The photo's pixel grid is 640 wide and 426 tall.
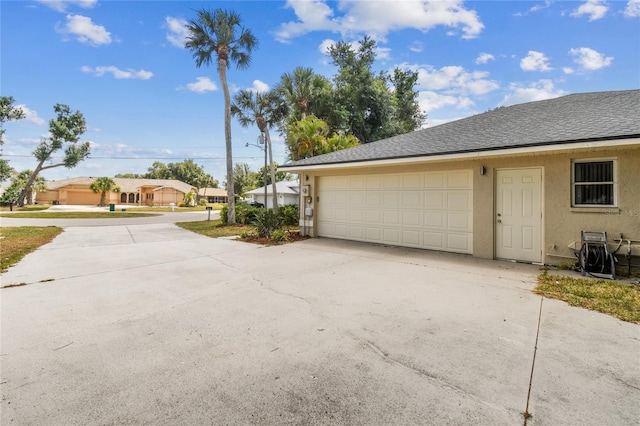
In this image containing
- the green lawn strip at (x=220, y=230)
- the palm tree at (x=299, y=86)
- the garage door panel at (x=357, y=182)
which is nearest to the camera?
the garage door panel at (x=357, y=182)

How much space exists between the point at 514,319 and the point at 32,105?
5013 centimetres

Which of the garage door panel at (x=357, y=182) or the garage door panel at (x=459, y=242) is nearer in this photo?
the garage door panel at (x=459, y=242)

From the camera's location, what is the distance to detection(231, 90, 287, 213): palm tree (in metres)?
19.9

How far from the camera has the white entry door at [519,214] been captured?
6773mm

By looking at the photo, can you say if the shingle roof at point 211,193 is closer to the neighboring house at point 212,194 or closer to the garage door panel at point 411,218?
the neighboring house at point 212,194

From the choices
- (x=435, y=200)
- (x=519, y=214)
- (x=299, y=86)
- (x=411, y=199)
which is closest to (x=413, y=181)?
(x=411, y=199)

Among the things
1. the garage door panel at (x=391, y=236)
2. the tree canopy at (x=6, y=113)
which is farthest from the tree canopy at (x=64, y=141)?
the garage door panel at (x=391, y=236)

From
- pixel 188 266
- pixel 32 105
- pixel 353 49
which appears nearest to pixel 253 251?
pixel 188 266

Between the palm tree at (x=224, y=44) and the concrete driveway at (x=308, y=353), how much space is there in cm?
1268

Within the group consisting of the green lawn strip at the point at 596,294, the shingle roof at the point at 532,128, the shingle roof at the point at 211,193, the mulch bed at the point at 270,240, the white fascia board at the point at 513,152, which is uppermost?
the shingle roof at the point at 211,193

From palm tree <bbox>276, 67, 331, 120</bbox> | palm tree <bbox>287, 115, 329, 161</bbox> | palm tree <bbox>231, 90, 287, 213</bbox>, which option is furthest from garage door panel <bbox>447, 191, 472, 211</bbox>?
palm tree <bbox>276, 67, 331, 120</bbox>

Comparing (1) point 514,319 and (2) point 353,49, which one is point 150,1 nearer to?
(1) point 514,319

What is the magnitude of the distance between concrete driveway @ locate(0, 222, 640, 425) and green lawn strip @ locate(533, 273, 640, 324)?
282mm

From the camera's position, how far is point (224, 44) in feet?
53.8
